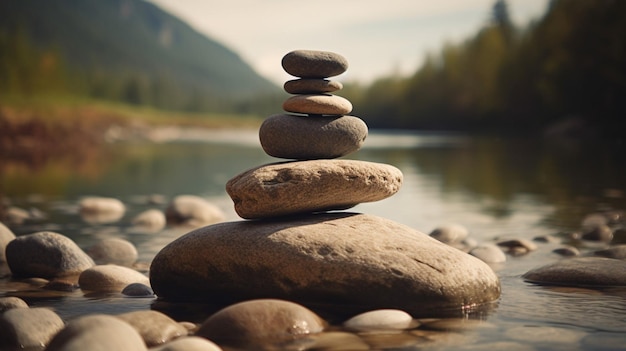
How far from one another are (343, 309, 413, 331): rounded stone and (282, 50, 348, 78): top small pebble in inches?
148

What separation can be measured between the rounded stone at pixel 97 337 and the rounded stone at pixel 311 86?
196 inches

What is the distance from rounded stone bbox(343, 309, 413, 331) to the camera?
7750 millimetres

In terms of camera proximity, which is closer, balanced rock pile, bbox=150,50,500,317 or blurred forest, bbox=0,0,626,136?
balanced rock pile, bbox=150,50,500,317

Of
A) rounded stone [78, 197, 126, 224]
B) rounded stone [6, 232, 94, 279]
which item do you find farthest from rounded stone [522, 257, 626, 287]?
rounded stone [78, 197, 126, 224]

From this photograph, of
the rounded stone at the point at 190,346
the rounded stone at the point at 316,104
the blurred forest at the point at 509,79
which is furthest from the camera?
the blurred forest at the point at 509,79

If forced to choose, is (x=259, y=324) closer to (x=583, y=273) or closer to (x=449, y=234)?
(x=583, y=273)

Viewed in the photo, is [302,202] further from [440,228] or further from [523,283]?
[440,228]

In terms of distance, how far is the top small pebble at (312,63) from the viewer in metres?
10.2

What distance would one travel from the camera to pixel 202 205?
60.5 feet

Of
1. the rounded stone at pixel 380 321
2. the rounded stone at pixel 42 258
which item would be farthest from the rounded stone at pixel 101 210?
the rounded stone at pixel 380 321

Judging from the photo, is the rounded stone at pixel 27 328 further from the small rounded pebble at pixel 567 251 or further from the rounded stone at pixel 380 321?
the small rounded pebble at pixel 567 251

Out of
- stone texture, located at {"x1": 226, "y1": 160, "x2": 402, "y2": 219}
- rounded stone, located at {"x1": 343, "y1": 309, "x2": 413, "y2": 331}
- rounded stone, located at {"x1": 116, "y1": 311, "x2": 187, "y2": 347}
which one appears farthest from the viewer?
stone texture, located at {"x1": 226, "y1": 160, "x2": 402, "y2": 219}

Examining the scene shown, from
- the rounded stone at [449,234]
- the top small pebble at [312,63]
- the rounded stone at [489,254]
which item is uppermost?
the top small pebble at [312,63]

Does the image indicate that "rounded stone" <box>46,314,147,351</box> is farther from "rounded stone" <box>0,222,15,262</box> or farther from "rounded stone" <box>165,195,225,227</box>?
"rounded stone" <box>165,195,225,227</box>
